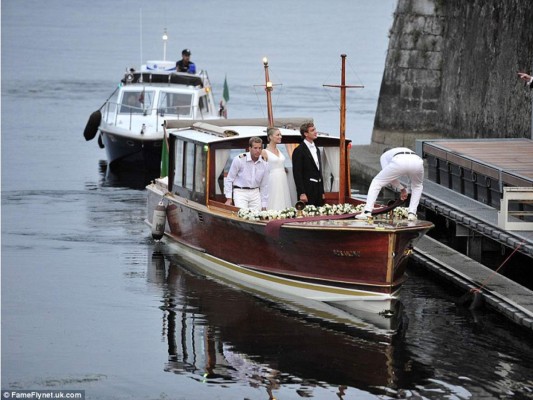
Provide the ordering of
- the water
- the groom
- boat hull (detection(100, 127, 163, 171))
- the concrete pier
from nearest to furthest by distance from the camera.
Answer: the water < the concrete pier < the groom < boat hull (detection(100, 127, 163, 171))

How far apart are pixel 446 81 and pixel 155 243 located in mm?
10505

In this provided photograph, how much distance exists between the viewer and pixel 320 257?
18.2 meters

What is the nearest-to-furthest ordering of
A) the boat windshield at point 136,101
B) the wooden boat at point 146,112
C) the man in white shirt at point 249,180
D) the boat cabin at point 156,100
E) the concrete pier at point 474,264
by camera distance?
the concrete pier at point 474,264, the man in white shirt at point 249,180, the wooden boat at point 146,112, the boat cabin at point 156,100, the boat windshield at point 136,101

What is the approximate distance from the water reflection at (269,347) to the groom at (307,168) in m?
1.59

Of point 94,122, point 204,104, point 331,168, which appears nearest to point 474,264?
point 331,168

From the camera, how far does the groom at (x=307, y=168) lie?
62.8 ft

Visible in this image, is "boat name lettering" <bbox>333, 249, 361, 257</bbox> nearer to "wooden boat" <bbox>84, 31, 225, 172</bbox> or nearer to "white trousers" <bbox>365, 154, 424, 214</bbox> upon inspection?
"white trousers" <bbox>365, 154, 424, 214</bbox>

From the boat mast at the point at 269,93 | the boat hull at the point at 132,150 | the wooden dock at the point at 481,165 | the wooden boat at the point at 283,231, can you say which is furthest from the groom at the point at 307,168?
the boat hull at the point at 132,150

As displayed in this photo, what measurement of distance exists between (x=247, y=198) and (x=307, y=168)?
3.65ft

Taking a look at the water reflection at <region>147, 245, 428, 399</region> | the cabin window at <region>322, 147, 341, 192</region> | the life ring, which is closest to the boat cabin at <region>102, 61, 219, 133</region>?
the life ring

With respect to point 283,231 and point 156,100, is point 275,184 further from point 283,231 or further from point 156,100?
point 156,100

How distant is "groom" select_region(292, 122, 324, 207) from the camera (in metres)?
19.2

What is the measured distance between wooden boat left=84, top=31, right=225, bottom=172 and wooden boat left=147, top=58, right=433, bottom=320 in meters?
10.8

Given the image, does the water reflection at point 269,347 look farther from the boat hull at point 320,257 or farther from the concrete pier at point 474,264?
the concrete pier at point 474,264
